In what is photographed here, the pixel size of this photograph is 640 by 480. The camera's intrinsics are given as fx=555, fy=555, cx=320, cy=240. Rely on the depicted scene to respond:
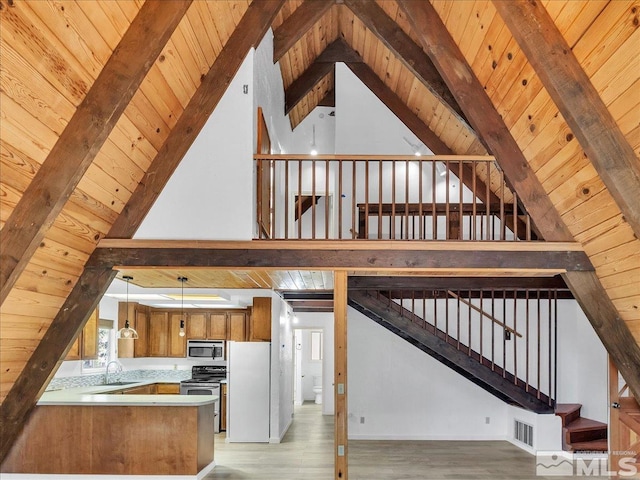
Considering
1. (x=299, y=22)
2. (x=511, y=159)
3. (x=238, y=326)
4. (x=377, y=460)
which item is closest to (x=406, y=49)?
(x=299, y=22)

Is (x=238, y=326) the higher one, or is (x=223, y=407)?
(x=238, y=326)

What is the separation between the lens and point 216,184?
507 centimetres

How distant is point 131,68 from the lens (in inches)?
130

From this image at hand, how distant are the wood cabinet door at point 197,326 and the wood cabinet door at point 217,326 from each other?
0.11 meters

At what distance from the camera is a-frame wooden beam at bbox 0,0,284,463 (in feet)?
15.7

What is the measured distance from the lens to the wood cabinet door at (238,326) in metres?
9.89

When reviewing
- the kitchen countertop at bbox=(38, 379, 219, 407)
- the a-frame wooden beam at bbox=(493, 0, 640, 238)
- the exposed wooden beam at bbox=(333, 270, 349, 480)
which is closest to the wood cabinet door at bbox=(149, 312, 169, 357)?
Result: the kitchen countertop at bbox=(38, 379, 219, 407)

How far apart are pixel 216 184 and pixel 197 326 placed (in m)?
5.41

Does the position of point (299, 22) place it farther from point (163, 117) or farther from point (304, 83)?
point (163, 117)

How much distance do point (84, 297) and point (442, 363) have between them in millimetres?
5390

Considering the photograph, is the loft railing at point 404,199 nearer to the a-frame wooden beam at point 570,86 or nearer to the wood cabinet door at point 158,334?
the wood cabinet door at point 158,334

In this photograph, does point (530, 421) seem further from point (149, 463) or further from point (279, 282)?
point (149, 463)

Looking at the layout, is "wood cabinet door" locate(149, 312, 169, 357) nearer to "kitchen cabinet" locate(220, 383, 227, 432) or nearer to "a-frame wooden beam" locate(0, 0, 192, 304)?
"kitchen cabinet" locate(220, 383, 227, 432)

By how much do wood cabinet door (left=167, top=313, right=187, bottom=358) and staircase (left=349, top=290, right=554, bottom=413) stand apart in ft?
12.5
